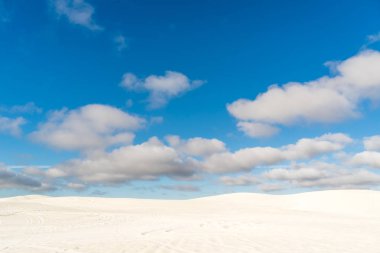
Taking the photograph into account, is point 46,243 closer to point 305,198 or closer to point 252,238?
point 252,238

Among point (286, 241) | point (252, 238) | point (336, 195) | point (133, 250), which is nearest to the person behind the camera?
point (133, 250)

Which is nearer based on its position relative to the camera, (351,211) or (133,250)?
(133,250)

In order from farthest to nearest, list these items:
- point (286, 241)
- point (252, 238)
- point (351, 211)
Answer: point (351, 211) → point (252, 238) → point (286, 241)

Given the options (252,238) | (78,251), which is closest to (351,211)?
(252,238)

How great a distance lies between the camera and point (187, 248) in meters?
12.0

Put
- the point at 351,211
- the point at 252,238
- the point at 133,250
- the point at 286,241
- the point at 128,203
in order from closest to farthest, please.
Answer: the point at 133,250, the point at 286,241, the point at 252,238, the point at 351,211, the point at 128,203

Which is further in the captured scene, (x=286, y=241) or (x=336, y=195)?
(x=336, y=195)

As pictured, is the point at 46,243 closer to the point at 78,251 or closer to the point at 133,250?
the point at 78,251

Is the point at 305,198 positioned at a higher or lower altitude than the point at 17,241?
higher

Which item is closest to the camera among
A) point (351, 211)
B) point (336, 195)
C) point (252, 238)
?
point (252, 238)

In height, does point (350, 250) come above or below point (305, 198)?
below

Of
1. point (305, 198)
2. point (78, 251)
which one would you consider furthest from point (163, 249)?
point (305, 198)

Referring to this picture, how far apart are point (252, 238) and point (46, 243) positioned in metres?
7.30

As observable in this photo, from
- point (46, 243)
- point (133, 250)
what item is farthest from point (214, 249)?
point (46, 243)
